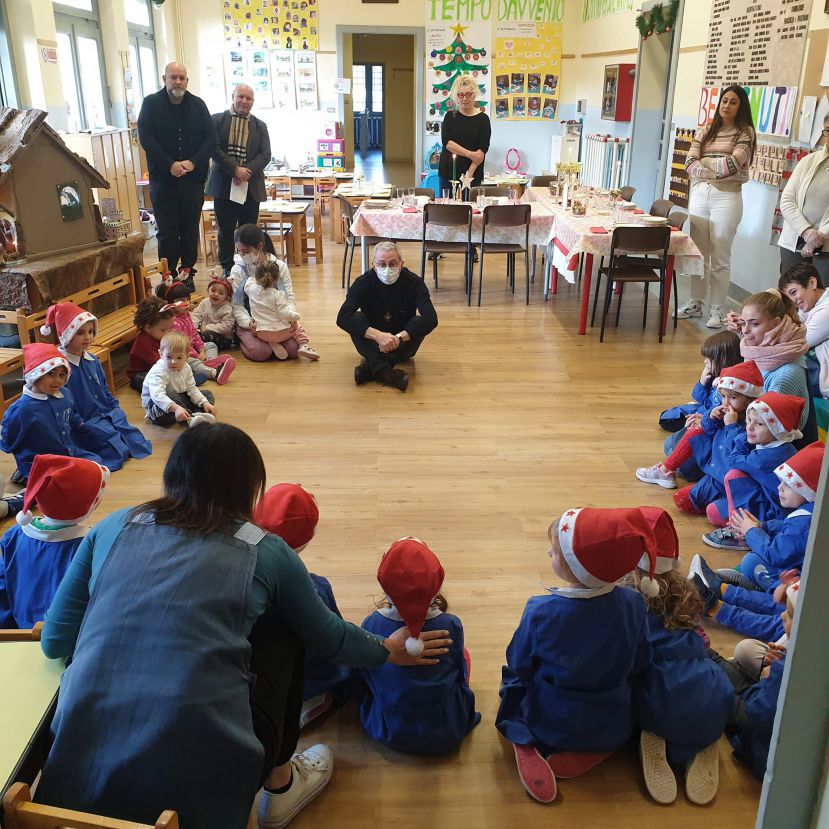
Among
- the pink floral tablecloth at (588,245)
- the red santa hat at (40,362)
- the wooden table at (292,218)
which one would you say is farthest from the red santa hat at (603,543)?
the wooden table at (292,218)

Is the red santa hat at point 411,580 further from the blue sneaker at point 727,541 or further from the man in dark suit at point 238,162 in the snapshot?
the man in dark suit at point 238,162

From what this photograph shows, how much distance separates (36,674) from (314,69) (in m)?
10.5

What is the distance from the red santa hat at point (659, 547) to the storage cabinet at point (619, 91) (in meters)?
7.94

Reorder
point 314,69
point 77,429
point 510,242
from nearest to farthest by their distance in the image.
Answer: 1. point 77,429
2. point 510,242
3. point 314,69

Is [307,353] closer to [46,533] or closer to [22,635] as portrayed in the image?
[46,533]

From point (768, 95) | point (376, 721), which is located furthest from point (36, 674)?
point (768, 95)

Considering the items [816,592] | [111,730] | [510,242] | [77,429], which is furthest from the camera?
[510,242]

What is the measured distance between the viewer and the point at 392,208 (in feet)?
22.2

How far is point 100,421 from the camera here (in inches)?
146

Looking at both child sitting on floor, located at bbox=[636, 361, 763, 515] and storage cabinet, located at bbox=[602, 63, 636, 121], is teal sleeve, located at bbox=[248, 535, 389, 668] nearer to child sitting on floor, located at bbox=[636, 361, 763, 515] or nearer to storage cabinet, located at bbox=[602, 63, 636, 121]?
child sitting on floor, located at bbox=[636, 361, 763, 515]

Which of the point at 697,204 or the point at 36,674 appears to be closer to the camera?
the point at 36,674

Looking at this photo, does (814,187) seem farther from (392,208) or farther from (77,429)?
(77,429)

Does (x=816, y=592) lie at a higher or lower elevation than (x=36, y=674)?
higher

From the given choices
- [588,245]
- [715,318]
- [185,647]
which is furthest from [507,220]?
[185,647]
